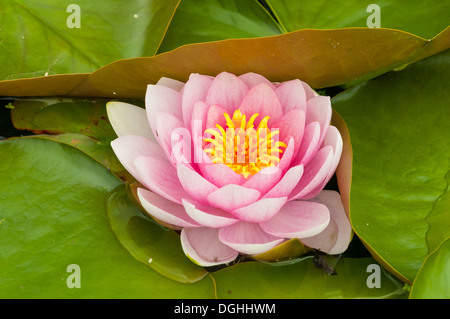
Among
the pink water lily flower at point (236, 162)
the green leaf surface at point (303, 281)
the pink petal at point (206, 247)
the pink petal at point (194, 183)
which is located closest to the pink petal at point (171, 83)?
the pink water lily flower at point (236, 162)

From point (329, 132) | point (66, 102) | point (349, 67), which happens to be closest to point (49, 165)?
point (66, 102)

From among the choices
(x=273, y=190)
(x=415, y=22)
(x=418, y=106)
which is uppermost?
(x=415, y=22)

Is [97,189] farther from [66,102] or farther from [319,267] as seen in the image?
[319,267]

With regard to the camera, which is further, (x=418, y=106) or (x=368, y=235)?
(x=418, y=106)

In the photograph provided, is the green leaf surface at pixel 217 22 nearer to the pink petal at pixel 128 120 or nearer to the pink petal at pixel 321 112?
the pink petal at pixel 128 120

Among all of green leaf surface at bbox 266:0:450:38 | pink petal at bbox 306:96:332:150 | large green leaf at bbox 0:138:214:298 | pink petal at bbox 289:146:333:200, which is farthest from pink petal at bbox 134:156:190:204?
green leaf surface at bbox 266:0:450:38

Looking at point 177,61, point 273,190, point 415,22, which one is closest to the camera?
point 273,190

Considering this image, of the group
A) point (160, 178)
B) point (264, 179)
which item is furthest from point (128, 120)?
point (264, 179)
